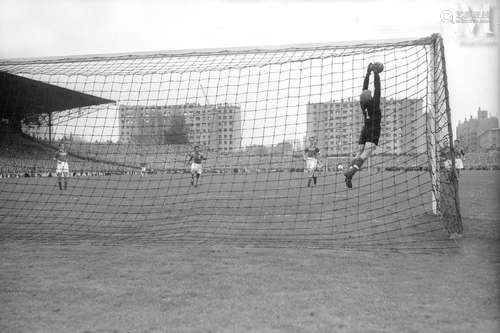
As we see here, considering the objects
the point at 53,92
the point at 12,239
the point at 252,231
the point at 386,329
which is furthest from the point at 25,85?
the point at 386,329

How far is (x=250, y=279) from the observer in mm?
3775

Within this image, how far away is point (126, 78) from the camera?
8.39m

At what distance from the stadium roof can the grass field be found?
50.9 feet

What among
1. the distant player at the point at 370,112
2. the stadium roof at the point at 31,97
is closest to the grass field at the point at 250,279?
the distant player at the point at 370,112

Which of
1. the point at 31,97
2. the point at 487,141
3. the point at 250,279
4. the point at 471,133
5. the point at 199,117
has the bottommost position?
the point at 250,279

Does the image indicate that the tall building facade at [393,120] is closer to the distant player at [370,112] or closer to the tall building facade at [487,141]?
the distant player at [370,112]

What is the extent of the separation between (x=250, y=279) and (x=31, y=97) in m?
25.6

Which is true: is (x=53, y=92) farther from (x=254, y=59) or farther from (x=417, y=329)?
(x=417, y=329)

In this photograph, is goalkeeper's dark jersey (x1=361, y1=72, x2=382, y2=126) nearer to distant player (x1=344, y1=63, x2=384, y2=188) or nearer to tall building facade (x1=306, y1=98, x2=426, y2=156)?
distant player (x1=344, y1=63, x2=384, y2=188)

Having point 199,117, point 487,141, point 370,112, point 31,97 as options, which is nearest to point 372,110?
point 370,112

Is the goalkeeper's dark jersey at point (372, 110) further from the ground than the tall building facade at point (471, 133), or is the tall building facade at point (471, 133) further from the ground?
the tall building facade at point (471, 133)

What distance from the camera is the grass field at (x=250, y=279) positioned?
2781 millimetres

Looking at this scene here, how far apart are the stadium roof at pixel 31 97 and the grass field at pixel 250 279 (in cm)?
1552

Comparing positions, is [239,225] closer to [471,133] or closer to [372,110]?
[372,110]
